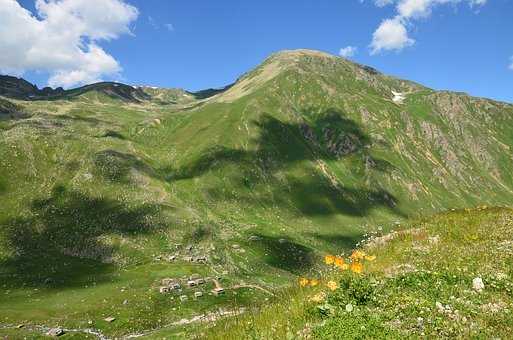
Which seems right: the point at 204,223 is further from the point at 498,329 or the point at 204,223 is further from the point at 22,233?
the point at 498,329

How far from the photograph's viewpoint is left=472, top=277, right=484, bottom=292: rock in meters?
13.5

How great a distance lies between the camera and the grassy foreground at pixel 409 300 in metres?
11.0

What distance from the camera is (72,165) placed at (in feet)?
468

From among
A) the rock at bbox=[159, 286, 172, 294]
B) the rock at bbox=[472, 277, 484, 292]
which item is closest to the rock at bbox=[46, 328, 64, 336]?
the rock at bbox=[159, 286, 172, 294]

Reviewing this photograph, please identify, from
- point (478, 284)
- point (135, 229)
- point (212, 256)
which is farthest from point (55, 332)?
point (478, 284)

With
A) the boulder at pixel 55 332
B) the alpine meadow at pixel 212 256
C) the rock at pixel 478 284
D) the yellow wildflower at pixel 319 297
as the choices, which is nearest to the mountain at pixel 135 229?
the alpine meadow at pixel 212 256

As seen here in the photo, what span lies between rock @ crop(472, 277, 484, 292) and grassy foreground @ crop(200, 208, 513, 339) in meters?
0.12

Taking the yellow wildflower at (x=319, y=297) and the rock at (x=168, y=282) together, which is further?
the rock at (x=168, y=282)

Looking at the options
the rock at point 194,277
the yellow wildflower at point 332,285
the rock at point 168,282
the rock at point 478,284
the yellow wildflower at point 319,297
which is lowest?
the rock at point 168,282

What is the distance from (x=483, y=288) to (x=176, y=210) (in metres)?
124

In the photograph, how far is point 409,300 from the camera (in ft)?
42.3

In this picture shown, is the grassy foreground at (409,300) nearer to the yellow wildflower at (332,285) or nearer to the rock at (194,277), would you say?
the yellow wildflower at (332,285)

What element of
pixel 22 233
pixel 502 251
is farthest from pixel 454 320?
pixel 22 233

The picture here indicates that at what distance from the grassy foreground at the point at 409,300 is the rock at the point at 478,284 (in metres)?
0.12
